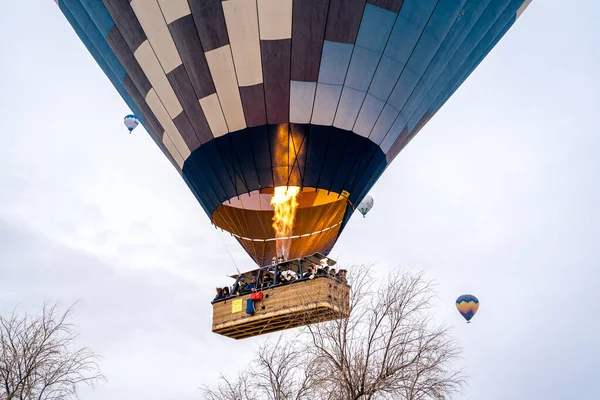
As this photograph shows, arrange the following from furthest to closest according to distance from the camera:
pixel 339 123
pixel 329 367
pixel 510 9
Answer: pixel 510 9 → pixel 339 123 → pixel 329 367

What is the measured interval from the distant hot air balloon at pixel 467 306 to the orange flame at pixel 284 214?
15.2 metres

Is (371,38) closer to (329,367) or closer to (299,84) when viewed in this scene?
(299,84)

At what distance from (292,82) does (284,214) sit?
275 centimetres

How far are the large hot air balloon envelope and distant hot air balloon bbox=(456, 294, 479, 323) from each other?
47.6ft

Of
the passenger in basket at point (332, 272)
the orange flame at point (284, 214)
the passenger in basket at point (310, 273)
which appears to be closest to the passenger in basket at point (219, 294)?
the orange flame at point (284, 214)

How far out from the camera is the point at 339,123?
14609 mm

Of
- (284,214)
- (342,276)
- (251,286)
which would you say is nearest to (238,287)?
(251,286)

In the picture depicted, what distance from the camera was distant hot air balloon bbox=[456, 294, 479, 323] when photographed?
95.2 ft

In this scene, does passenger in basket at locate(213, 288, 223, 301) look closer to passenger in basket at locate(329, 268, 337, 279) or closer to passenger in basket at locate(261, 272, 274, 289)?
passenger in basket at locate(261, 272, 274, 289)

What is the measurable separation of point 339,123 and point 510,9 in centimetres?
446

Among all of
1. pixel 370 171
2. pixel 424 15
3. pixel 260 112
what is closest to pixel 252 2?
pixel 260 112

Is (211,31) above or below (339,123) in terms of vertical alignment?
above

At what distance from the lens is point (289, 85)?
14.3 metres

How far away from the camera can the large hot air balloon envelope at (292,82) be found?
45.7 ft
